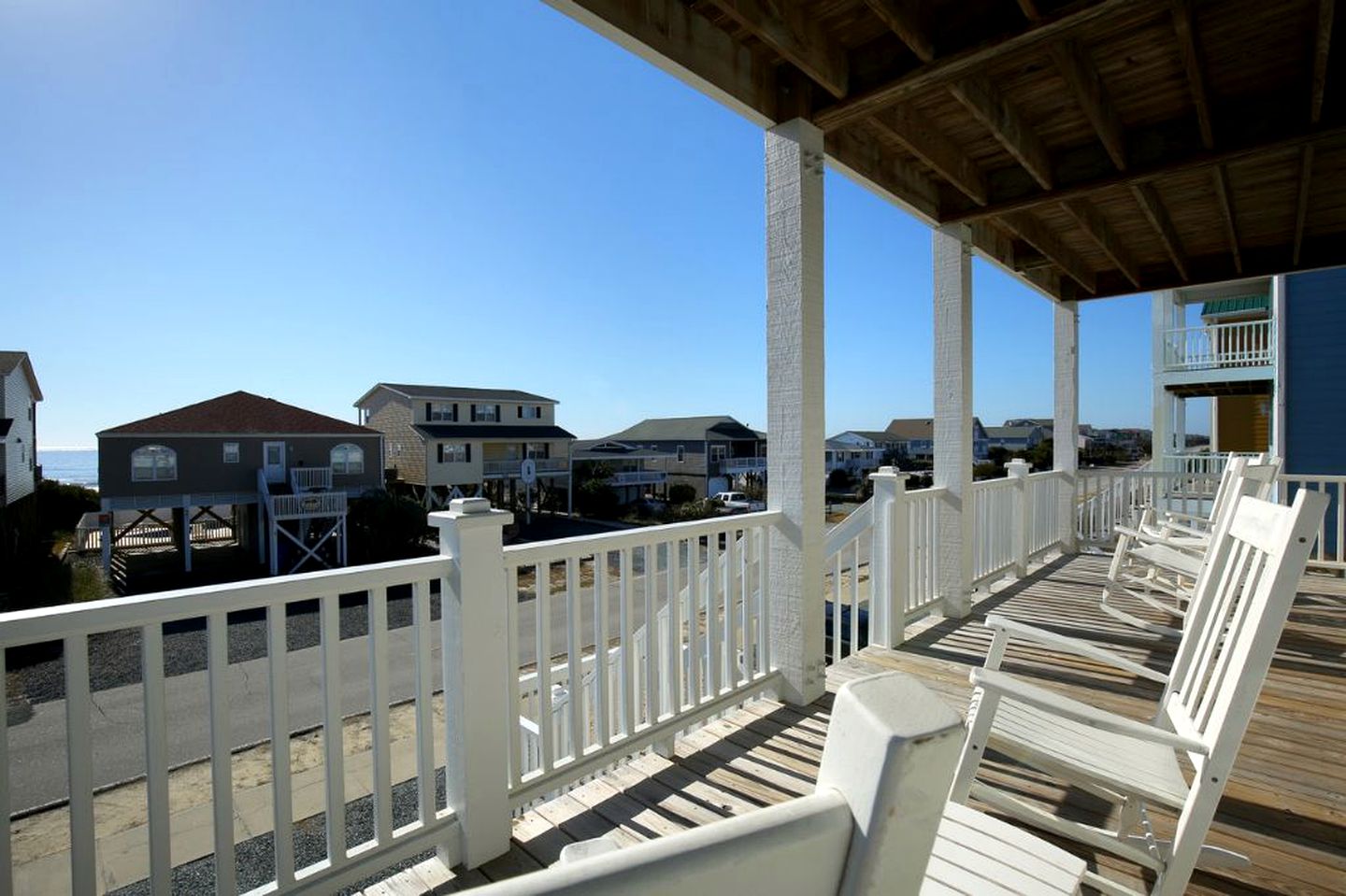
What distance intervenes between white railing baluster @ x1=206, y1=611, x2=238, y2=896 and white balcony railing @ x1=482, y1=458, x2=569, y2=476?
25.6 meters

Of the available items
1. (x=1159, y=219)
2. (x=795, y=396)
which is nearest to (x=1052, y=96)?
(x=1159, y=219)

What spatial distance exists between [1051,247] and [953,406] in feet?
6.55

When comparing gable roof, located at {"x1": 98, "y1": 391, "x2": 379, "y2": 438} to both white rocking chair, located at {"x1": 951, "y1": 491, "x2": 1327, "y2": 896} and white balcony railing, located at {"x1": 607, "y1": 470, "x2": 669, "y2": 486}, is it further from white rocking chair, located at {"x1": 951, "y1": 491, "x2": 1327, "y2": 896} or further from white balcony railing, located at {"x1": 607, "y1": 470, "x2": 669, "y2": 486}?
white rocking chair, located at {"x1": 951, "y1": 491, "x2": 1327, "y2": 896}

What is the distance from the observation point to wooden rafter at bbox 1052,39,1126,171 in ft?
9.05

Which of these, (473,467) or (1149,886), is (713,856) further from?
(473,467)

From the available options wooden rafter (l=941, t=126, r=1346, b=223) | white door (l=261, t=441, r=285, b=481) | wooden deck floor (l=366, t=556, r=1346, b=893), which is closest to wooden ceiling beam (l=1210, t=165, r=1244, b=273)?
wooden rafter (l=941, t=126, r=1346, b=223)

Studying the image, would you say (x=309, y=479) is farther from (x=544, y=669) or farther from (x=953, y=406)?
(x=544, y=669)

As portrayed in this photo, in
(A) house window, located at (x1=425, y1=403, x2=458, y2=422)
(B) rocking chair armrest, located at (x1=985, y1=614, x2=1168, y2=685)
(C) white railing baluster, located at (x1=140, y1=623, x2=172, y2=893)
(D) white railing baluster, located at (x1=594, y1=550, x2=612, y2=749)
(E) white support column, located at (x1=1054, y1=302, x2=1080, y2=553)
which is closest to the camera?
(C) white railing baluster, located at (x1=140, y1=623, x2=172, y2=893)

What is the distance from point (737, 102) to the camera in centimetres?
275

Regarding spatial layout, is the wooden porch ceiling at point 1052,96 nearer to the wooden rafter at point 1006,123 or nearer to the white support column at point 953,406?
the wooden rafter at point 1006,123

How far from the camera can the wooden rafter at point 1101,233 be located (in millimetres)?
4337

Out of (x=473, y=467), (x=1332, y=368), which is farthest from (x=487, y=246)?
(x=1332, y=368)

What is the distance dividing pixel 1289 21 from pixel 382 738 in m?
4.45

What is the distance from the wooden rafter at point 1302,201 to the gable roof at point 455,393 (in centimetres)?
2532
